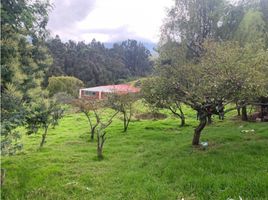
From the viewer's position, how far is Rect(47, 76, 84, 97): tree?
48.3 m

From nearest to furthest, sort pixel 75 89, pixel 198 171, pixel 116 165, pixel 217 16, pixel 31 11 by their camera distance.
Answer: pixel 31 11 < pixel 198 171 < pixel 116 165 < pixel 217 16 < pixel 75 89

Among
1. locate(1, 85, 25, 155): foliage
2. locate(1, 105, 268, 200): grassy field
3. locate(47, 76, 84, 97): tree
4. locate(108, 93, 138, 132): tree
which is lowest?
locate(1, 105, 268, 200): grassy field

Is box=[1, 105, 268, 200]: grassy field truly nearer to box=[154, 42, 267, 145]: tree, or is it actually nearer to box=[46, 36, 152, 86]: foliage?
box=[154, 42, 267, 145]: tree

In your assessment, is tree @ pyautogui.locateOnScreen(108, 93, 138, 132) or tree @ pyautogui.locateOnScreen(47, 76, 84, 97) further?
tree @ pyautogui.locateOnScreen(47, 76, 84, 97)

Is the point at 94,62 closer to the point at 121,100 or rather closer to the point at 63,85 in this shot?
the point at 63,85

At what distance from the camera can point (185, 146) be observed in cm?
1220

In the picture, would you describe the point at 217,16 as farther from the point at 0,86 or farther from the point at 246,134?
the point at 0,86

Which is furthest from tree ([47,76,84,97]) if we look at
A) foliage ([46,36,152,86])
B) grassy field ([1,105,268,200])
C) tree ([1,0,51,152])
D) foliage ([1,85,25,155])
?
foliage ([1,85,25,155])

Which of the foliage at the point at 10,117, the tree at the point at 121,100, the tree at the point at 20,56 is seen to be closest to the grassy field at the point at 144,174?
the tree at the point at 20,56

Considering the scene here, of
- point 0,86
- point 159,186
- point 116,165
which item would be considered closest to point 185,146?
point 116,165

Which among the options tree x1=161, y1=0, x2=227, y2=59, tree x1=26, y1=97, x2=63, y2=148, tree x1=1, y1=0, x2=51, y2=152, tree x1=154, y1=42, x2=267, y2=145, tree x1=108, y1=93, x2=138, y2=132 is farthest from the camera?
tree x1=161, y1=0, x2=227, y2=59

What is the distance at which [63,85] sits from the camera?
1938 inches

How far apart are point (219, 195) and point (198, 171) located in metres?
1.58

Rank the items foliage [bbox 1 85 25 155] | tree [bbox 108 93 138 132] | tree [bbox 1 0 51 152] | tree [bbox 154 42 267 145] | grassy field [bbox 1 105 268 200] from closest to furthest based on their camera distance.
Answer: foliage [bbox 1 85 25 155] → tree [bbox 1 0 51 152] → grassy field [bbox 1 105 268 200] → tree [bbox 154 42 267 145] → tree [bbox 108 93 138 132]
